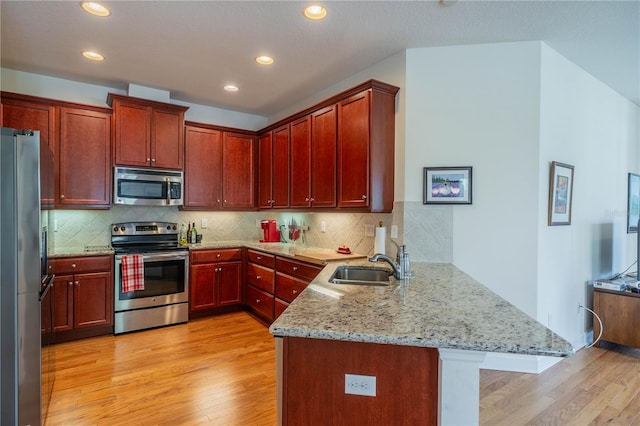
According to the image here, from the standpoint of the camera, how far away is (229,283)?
4238 mm

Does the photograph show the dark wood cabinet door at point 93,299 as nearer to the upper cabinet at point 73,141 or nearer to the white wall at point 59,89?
the upper cabinet at point 73,141

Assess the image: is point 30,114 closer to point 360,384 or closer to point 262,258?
point 262,258

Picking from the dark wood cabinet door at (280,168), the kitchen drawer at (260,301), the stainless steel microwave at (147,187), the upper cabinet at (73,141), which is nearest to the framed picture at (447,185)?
the dark wood cabinet door at (280,168)

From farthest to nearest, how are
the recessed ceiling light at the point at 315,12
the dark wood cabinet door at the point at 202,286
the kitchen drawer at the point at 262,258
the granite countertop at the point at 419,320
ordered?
the dark wood cabinet door at the point at 202,286
the kitchen drawer at the point at 262,258
the recessed ceiling light at the point at 315,12
the granite countertop at the point at 419,320

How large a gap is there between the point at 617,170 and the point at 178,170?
5137mm

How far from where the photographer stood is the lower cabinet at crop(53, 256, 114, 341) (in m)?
3.23

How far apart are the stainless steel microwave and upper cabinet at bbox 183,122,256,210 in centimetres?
20

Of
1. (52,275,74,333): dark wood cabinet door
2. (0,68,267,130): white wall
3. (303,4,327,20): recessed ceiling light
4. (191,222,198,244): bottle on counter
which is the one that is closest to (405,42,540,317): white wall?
(303,4,327,20): recessed ceiling light

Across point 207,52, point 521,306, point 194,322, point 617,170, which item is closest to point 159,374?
point 194,322

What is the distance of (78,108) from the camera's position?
11.5 ft

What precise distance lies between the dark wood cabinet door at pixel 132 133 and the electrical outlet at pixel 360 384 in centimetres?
348

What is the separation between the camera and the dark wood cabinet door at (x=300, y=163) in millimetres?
3578

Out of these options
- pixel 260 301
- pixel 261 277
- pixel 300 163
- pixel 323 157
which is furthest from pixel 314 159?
pixel 260 301

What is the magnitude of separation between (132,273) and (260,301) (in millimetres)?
1405
